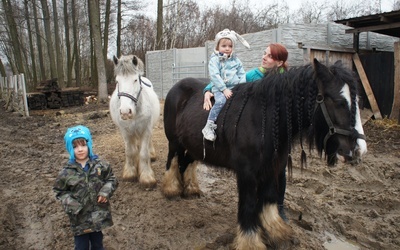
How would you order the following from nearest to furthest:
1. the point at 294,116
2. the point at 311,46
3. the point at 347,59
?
1. the point at 294,116
2. the point at 311,46
3. the point at 347,59

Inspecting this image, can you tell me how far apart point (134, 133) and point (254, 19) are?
75.8 feet

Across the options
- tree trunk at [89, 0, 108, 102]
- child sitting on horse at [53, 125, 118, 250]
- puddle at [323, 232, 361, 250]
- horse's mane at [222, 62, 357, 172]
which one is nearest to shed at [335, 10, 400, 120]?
puddle at [323, 232, 361, 250]

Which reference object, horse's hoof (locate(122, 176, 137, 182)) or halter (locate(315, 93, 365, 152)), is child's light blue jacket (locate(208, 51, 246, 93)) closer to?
halter (locate(315, 93, 365, 152))

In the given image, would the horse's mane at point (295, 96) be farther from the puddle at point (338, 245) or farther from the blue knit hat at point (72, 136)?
the blue knit hat at point (72, 136)

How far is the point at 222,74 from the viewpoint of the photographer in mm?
3328

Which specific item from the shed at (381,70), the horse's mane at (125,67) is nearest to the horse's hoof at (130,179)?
the horse's mane at (125,67)

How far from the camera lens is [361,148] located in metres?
2.20

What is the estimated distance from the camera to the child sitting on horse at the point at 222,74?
309 cm

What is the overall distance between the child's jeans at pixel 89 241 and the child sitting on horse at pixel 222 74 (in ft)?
4.56

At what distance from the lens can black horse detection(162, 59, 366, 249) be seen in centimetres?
228

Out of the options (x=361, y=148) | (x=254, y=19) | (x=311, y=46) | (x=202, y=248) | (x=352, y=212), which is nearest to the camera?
(x=361, y=148)

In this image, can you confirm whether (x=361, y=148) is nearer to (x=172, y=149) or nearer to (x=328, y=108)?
(x=328, y=108)

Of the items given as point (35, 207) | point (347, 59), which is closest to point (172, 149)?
point (35, 207)

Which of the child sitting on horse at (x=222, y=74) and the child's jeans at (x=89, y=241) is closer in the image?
the child's jeans at (x=89, y=241)
